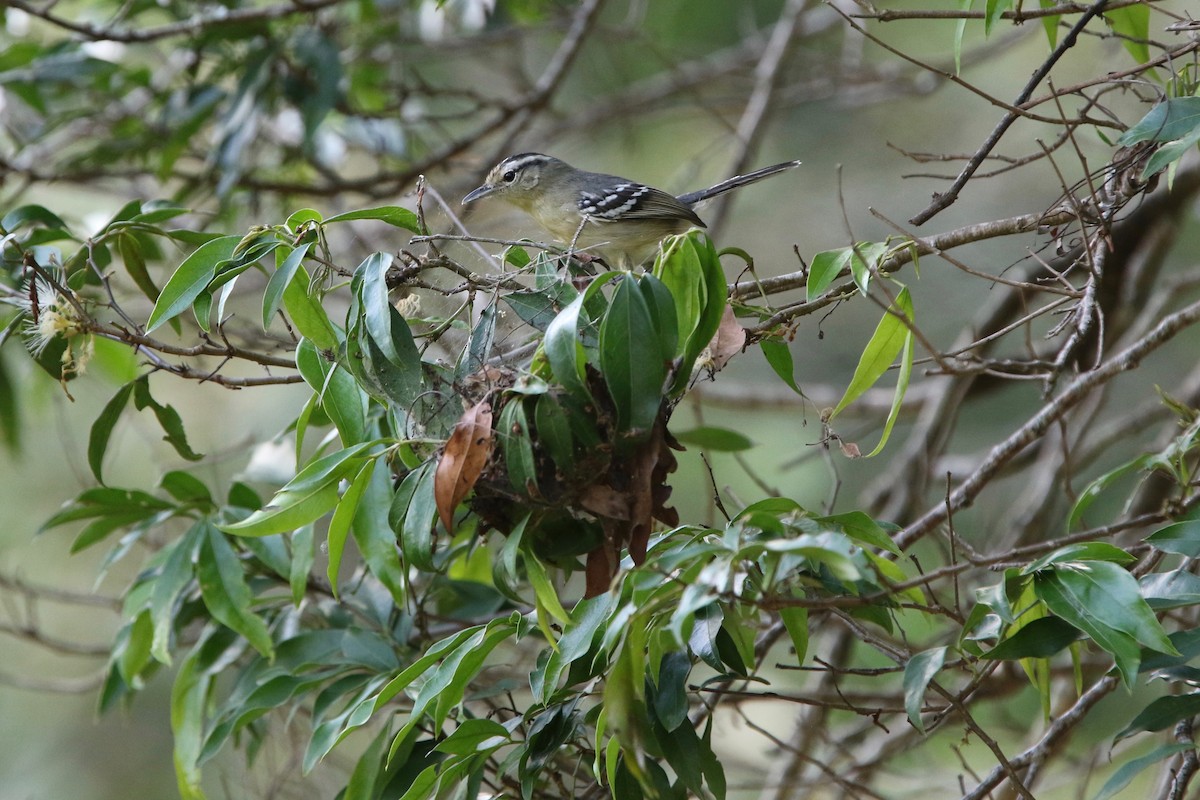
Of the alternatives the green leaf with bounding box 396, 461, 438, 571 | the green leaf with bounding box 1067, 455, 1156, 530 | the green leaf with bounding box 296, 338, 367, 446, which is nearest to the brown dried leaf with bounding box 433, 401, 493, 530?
the green leaf with bounding box 396, 461, 438, 571

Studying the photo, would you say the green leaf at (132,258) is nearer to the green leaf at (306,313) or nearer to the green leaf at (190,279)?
the green leaf at (190,279)

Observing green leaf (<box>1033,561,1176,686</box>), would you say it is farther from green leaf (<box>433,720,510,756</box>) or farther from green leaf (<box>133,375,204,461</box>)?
green leaf (<box>133,375,204,461</box>)

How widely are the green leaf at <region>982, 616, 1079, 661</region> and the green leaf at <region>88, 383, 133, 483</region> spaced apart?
227cm

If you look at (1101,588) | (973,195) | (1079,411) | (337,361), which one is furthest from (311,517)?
(973,195)

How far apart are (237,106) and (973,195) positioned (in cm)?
764

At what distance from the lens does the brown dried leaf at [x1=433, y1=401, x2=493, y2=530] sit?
7.11ft

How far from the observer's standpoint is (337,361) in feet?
8.08

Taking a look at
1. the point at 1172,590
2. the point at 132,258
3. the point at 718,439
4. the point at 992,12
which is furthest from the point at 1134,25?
the point at 132,258

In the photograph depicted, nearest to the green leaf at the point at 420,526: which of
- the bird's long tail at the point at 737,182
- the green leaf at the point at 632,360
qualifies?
the green leaf at the point at 632,360

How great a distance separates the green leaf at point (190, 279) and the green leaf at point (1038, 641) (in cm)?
189

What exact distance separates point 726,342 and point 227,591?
5.62ft

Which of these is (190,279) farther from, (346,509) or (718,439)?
(718,439)

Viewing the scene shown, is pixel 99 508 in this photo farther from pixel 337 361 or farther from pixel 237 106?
pixel 237 106

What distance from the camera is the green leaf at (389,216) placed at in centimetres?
243
